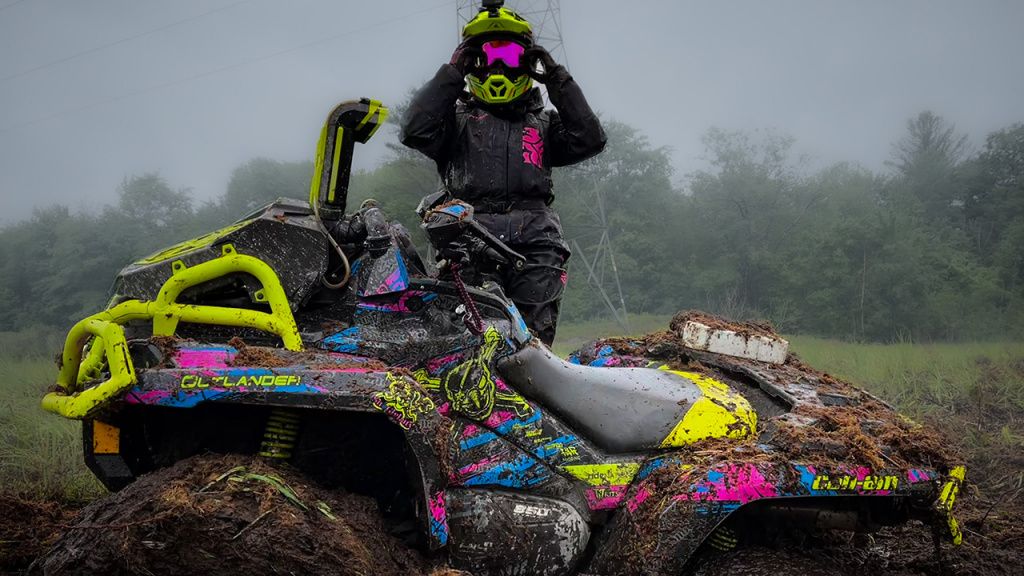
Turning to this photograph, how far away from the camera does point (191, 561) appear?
1.74m

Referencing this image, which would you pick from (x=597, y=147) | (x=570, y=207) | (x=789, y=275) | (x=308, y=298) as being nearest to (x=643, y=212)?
(x=570, y=207)

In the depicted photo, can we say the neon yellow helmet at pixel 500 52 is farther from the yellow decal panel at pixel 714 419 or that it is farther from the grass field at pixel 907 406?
the grass field at pixel 907 406

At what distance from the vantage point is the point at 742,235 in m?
29.4

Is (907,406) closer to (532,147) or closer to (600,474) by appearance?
(532,147)

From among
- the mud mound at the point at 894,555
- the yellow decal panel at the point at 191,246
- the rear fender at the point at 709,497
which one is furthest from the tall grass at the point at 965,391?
the yellow decal panel at the point at 191,246

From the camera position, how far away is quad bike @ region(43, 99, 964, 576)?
204 cm

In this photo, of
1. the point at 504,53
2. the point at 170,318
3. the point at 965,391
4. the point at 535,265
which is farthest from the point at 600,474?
the point at 965,391

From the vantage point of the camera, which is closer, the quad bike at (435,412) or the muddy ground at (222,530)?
the muddy ground at (222,530)

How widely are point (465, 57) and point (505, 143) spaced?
54 centimetres

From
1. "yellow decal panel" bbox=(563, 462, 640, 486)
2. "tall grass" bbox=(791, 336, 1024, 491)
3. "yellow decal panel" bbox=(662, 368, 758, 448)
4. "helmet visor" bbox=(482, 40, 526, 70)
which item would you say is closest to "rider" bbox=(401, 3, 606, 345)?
"helmet visor" bbox=(482, 40, 526, 70)

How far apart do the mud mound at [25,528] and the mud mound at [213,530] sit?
52 centimetres

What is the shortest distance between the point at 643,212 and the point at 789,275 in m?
8.96

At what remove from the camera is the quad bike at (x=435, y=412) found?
2035 mm

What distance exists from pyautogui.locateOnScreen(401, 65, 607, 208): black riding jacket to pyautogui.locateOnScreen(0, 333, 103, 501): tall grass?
260 centimetres
